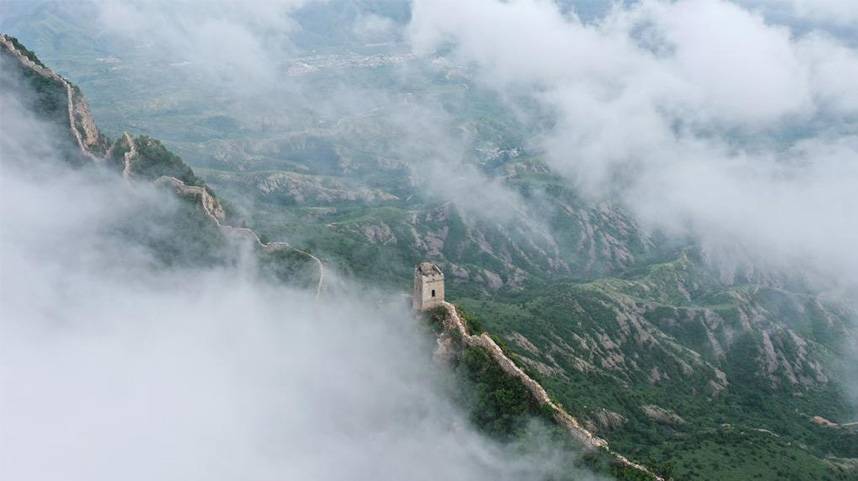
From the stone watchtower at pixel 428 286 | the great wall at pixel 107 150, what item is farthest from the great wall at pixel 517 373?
the great wall at pixel 107 150

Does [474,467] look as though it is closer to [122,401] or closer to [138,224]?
[122,401]

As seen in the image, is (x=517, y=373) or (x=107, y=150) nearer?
(x=517, y=373)

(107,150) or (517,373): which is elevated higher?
(107,150)

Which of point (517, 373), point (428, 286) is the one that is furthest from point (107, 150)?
point (517, 373)

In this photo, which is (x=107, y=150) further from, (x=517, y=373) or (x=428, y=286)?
(x=517, y=373)

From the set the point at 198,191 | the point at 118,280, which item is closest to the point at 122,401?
the point at 118,280

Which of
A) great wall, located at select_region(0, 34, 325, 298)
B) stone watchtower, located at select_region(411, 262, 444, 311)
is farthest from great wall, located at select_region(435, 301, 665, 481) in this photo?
great wall, located at select_region(0, 34, 325, 298)

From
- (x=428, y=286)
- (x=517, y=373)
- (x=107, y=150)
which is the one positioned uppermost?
(x=107, y=150)

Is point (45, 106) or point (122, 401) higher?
point (45, 106)

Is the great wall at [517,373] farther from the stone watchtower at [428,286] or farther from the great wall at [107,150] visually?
the great wall at [107,150]
